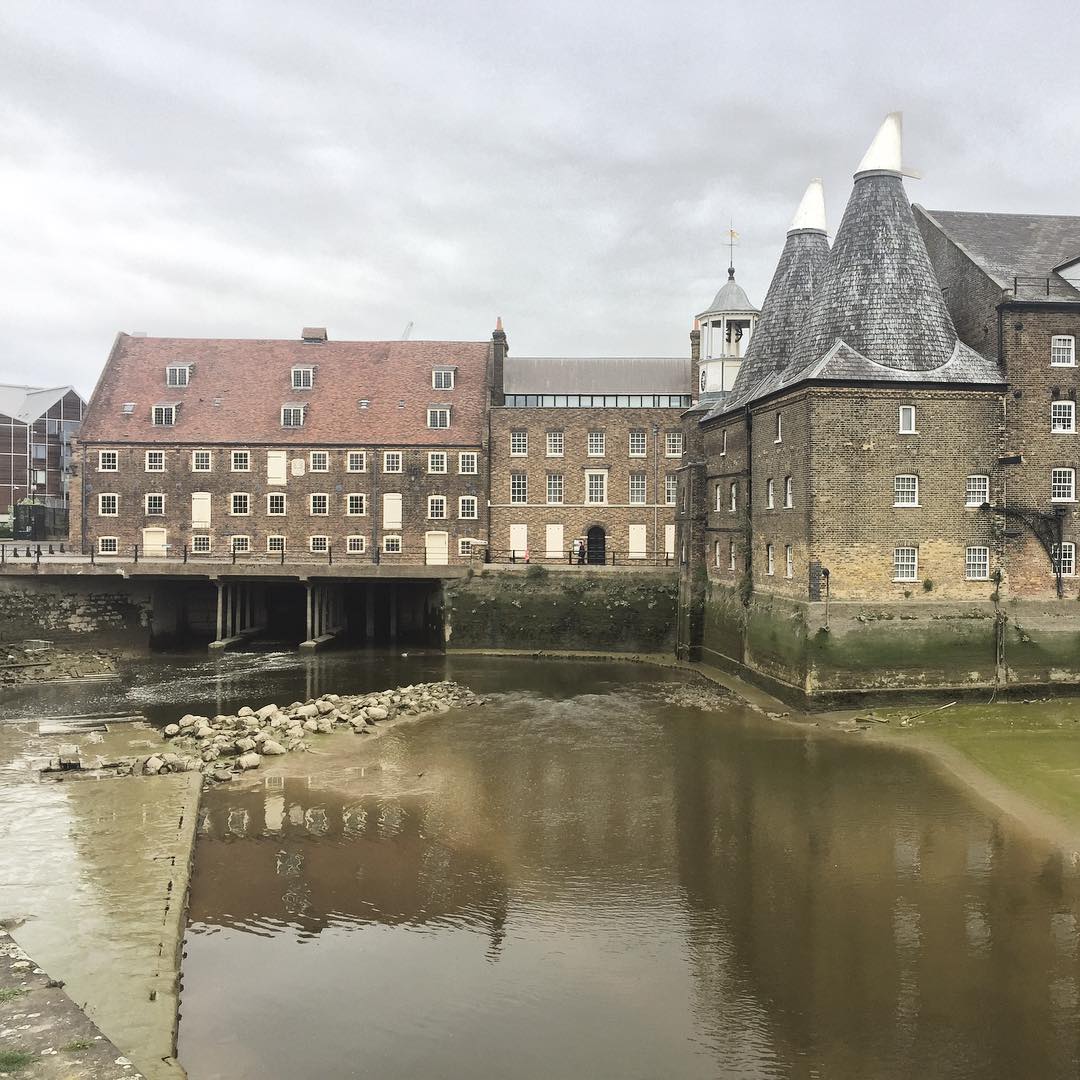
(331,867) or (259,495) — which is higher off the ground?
(259,495)

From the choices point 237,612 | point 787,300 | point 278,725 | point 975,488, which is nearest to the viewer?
point 278,725

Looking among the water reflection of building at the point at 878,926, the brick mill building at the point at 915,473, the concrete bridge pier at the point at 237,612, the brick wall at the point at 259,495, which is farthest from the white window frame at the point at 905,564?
the concrete bridge pier at the point at 237,612

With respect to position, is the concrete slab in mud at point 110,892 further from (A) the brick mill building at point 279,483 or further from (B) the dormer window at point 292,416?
(B) the dormer window at point 292,416

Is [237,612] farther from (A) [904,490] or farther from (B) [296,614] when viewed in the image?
(A) [904,490]

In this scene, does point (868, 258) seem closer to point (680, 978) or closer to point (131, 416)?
point (680, 978)

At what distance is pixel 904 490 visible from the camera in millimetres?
26344

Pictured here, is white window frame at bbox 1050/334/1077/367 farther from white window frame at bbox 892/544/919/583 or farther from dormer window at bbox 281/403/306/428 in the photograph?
dormer window at bbox 281/403/306/428

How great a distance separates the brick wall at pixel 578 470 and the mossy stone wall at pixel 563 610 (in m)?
7.90

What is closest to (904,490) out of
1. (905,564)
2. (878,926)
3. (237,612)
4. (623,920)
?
(905,564)

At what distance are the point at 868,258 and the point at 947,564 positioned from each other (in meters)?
9.26

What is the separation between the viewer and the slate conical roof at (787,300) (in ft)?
109

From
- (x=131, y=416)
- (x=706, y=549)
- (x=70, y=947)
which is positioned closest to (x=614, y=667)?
(x=706, y=549)

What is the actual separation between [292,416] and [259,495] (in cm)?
425

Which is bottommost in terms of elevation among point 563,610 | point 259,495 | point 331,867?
point 331,867
